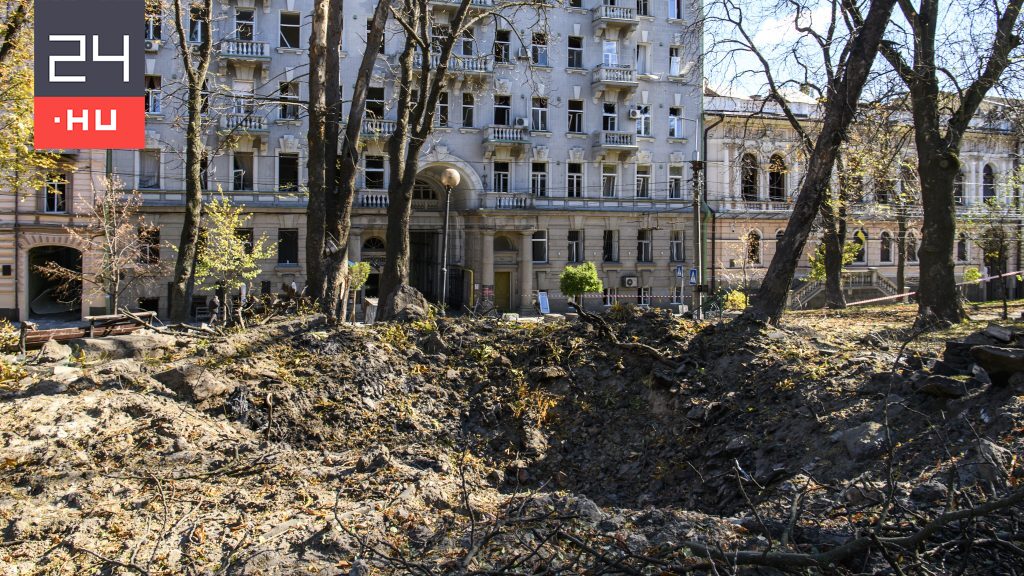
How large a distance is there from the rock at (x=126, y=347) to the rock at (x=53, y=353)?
151 mm

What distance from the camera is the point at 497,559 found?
436 cm

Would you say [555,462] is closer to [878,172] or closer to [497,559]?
[497,559]

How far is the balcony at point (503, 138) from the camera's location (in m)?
32.5

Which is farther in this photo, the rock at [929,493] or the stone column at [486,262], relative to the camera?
the stone column at [486,262]

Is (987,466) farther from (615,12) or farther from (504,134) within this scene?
(615,12)

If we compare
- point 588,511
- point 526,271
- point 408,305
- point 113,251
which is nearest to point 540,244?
point 526,271

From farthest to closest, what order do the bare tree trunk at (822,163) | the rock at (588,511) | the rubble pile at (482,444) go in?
the bare tree trunk at (822,163) → the rock at (588,511) → the rubble pile at (482,444)

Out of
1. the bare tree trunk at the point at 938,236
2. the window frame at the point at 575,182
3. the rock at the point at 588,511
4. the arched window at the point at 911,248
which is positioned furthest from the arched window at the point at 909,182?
the arched window at the point at 911,248

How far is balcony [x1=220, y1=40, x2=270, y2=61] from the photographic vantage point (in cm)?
2905

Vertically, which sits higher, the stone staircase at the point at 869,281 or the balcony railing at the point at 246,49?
the balcony railing at the point at 246,49

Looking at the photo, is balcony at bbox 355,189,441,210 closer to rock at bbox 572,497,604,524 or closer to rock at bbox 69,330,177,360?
rock at bbox 69,330,177,360

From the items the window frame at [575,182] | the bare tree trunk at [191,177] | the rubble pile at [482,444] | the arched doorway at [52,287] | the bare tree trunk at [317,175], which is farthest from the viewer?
the window frame at [575,182]

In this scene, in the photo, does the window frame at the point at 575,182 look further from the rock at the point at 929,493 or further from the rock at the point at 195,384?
the rock at the point at 929,493

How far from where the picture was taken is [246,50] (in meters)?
29.6
